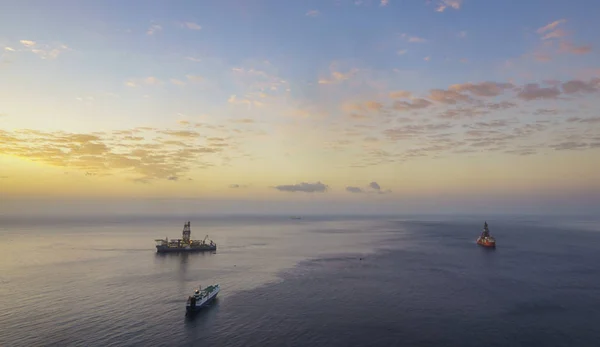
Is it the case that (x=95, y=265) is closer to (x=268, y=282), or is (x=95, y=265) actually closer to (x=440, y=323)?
(x=268, y=282)

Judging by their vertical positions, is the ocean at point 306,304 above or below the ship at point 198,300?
below

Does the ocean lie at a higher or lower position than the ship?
lower

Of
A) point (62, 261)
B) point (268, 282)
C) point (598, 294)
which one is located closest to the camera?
point (598, 294)

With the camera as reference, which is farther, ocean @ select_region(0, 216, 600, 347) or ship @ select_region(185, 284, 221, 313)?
ship @ select_region(185, 284, 221, 313)

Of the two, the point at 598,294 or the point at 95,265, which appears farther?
the point at 95,265

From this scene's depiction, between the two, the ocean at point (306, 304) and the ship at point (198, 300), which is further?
the ship at point (198, 300)

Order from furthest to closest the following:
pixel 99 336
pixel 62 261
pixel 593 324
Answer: pixel 62 261, pixel 593 324, pixel 99 336

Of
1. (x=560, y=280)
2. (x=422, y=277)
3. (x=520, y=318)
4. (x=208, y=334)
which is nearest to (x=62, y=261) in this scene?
(x=208, y=334)

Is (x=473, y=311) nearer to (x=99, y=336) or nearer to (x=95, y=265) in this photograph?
(x=99, y=336)

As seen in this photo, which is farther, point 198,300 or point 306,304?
point 306,304

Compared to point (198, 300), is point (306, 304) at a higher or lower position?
lower
